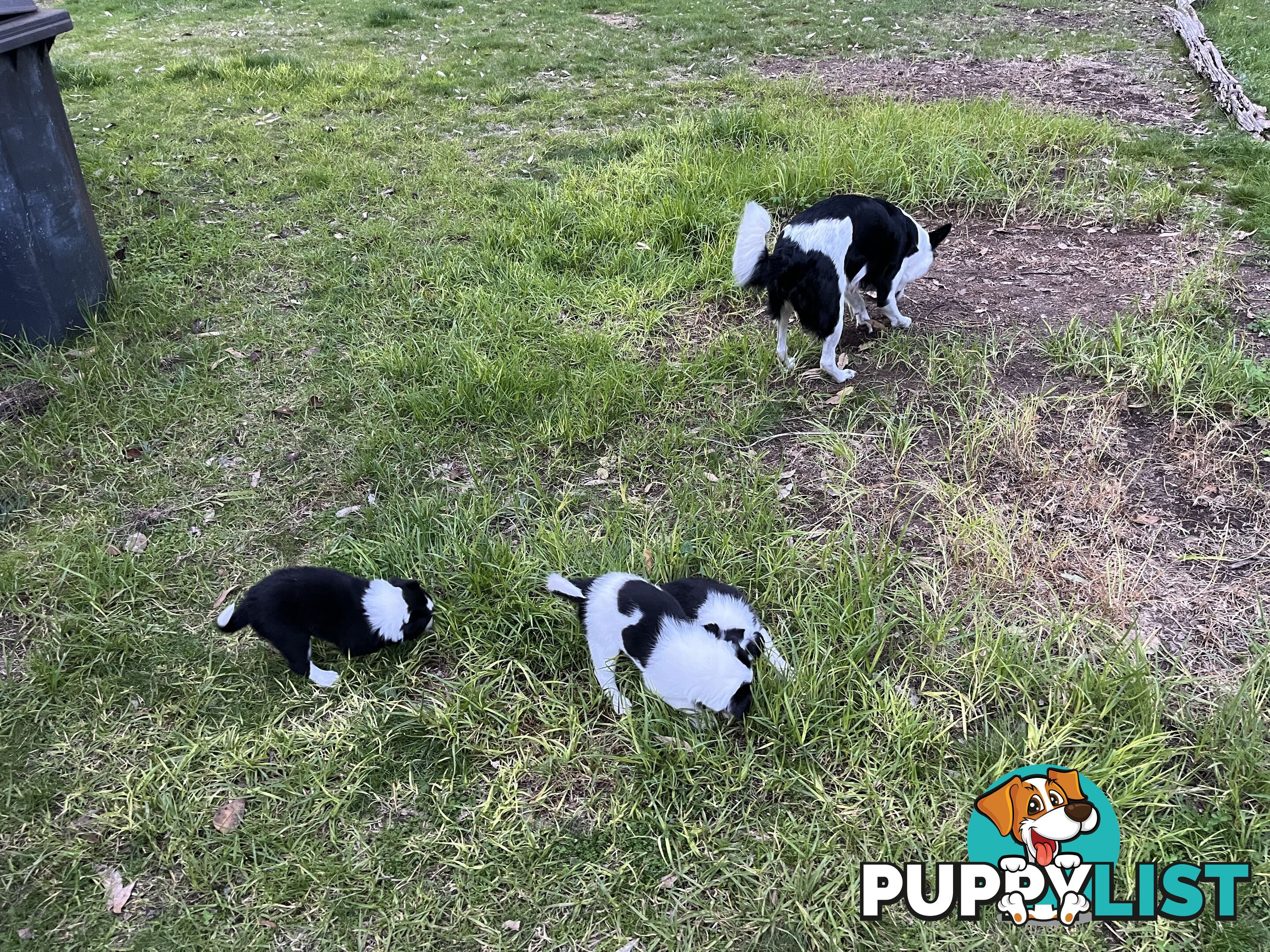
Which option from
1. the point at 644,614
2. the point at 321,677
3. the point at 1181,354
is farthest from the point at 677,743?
the point at 1181,354

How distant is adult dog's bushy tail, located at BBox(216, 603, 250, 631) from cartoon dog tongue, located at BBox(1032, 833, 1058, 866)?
2471 millimetres

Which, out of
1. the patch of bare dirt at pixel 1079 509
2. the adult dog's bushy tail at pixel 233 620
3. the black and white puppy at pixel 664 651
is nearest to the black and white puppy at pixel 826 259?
the patch of bare dirt at pixel 1079 509

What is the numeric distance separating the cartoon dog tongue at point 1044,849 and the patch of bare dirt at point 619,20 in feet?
35.9

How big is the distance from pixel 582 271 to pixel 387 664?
2935mm

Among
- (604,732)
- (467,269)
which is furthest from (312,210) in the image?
(604,732)

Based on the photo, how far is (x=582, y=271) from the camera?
4758 millimetres

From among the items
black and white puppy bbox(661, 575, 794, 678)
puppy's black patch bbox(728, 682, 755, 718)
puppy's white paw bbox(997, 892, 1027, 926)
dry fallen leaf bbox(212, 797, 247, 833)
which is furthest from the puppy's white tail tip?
puppy's white paw bbox(997, 892, 1027, 926)

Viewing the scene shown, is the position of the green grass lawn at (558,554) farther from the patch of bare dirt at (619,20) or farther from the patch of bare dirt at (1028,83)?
the patch of bare dirt at (619,20)

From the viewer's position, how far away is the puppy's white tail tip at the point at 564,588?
2486 millimetres

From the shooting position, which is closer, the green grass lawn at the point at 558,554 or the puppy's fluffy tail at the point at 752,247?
the green grass lawn at the point at 558,554

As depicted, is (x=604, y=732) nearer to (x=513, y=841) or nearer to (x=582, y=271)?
(x=513, y=841)

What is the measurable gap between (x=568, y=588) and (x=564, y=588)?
1 centimetres

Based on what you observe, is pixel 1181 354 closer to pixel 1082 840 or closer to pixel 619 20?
pixel 1082 840

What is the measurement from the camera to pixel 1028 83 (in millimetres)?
7516
